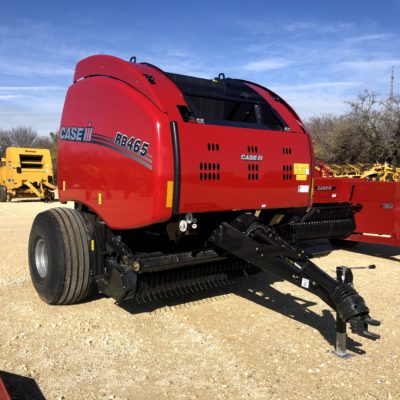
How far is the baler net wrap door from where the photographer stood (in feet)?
14.1

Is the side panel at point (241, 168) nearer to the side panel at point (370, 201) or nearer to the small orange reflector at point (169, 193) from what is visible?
the small orange reflector at point (169, 193)

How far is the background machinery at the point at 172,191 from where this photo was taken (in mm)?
3496

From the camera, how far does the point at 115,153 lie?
12.5ft

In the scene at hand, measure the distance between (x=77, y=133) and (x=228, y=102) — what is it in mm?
1525

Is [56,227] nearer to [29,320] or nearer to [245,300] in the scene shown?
[29,320]

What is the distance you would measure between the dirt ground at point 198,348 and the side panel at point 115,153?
3.33 feet

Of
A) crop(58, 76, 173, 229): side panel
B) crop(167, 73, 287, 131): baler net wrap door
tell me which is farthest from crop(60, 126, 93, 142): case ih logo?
crop(167, 73, 287, 131): baler net wrap door

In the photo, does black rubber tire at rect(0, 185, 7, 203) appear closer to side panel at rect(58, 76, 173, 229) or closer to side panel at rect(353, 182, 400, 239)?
side panel at rect(58, 76, 173, 229)

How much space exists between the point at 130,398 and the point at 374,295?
329cm

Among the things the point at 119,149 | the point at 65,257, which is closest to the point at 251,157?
the point at 119,149

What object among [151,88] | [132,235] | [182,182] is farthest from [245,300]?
[151,88]

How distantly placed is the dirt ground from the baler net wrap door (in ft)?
6.09

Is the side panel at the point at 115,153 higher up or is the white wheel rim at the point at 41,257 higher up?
the side panel at the point at 115,153

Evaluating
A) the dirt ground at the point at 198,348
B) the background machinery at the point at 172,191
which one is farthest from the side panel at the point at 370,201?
the background machinery at the point at 172,191
